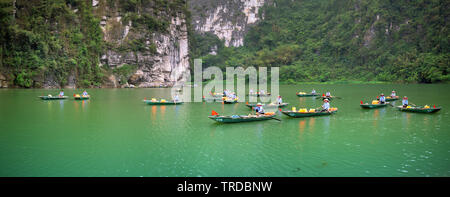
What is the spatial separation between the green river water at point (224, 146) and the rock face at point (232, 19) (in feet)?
336

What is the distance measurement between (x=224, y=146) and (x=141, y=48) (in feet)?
176

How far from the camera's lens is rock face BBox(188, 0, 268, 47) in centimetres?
11856

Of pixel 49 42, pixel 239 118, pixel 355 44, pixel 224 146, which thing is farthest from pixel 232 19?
pixel 224 146

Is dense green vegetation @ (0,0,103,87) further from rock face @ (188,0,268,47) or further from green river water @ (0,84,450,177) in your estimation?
rock face @ (188,0,268,47)

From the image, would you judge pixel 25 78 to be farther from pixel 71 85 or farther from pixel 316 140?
pixel 316 140

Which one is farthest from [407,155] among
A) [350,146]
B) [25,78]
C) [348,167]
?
[25,78]

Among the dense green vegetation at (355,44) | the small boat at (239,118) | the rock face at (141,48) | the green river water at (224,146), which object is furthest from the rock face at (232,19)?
the small boat at (239,118)

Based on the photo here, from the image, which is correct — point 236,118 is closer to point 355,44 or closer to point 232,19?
point 355,44

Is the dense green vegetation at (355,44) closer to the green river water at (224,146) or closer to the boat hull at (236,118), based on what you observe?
the green river water at (224,146)

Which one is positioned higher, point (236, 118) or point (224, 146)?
point (236, 118)

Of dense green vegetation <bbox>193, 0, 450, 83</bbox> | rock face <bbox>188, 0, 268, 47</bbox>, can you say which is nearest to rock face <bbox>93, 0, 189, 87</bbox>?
dense green vegetation <bbox>193, 0, 450, 83</bbox>

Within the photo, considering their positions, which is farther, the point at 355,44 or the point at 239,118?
the point at 355,44

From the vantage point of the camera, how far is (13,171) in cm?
→ 946

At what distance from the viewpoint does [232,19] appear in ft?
390
